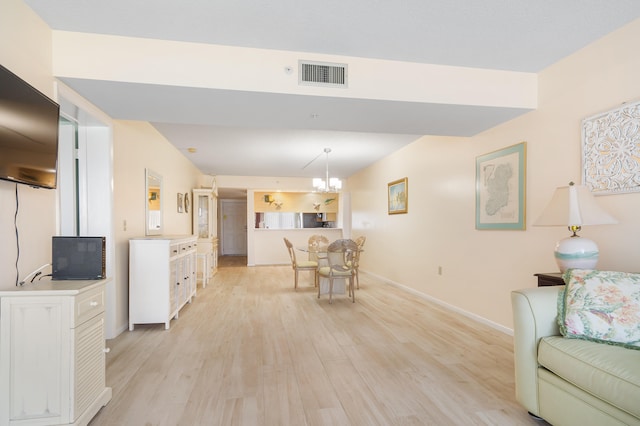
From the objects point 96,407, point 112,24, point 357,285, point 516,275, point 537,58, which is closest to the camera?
point 96,407

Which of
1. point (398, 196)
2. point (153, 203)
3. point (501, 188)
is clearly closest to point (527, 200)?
point (501, 188)

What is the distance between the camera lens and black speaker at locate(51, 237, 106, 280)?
1985 mm

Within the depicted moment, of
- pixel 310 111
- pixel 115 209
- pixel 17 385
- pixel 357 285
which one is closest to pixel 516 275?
pixel 310 111

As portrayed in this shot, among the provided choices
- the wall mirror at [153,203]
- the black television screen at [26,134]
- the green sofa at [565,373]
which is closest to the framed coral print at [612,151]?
the green sofa at [565,373]

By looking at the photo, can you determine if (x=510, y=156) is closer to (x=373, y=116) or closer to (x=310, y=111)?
(x=373, y=116)

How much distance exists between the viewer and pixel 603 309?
1711 mm

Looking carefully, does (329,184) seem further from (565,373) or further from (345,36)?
(565,373)

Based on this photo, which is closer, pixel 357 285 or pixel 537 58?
pixel 537 58

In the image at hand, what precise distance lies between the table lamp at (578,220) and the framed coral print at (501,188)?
0.98 meters

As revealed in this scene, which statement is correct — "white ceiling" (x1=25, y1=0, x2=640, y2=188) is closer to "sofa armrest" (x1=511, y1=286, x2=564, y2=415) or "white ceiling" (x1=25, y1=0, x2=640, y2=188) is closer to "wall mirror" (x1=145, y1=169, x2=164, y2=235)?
"wall mirror" (x1=145, y1=169, x2=164, y2=235)

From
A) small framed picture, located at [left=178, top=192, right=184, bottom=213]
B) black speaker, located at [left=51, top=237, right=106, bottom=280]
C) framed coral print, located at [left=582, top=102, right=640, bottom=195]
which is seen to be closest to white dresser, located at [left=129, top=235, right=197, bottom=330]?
black speaker, located at [left=51, top=237, right=106, bottom=280]

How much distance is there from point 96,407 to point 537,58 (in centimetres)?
408

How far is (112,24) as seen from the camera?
2.22 meters

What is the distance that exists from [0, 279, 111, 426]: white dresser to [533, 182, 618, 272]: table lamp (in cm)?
296
